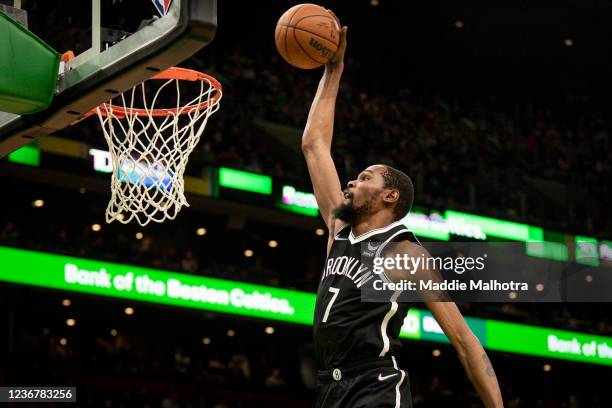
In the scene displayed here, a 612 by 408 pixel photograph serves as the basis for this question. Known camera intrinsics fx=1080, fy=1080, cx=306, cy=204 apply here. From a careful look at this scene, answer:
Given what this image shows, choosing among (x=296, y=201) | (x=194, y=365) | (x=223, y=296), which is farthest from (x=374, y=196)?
(x=194, y=365)

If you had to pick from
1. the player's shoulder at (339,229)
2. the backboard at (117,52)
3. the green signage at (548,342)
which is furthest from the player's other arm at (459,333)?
the green signage at (548,342)

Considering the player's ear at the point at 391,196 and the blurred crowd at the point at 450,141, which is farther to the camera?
the blurred crowd at the point at 450,141

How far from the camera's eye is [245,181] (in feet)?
56.6

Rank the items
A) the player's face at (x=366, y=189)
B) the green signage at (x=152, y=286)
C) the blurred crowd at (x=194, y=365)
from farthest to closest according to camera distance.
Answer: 1. the blurred crowd at (x=194, y=365)
2. the green signage at (x=152, y=286)
3. the player's face at (x=366, y=189)

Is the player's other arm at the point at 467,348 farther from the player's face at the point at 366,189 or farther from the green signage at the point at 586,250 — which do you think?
the green signage at the point at 586,250

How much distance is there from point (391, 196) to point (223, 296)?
1262cm

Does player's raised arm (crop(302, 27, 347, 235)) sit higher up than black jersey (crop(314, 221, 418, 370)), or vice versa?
player's raised arm (crop(302, 27, 347, 235))

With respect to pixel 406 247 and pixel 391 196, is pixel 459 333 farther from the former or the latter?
pixel 391 196

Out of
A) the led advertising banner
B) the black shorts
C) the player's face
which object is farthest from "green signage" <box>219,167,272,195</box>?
the black shorts

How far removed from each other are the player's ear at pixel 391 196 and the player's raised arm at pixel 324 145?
0.21 metres

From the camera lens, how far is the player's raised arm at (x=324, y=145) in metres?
4.37

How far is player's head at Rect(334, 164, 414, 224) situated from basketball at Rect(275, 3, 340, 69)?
695 mm

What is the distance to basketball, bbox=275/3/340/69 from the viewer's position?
4652mm

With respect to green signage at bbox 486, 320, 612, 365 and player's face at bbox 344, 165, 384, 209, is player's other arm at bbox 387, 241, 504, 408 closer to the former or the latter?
player's face at bbox 344, 165, 384, 209
